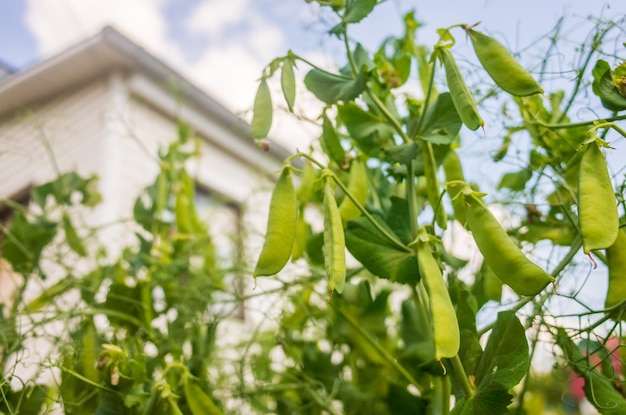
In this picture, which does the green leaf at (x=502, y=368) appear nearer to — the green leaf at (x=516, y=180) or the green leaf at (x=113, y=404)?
the green leaf at (x=516, y=180)

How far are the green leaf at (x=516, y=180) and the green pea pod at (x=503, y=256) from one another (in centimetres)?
29

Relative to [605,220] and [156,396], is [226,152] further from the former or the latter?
[605,220]

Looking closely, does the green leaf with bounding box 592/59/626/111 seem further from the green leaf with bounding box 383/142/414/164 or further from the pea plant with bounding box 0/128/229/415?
the pea plant with bounding box 0/128/229/415

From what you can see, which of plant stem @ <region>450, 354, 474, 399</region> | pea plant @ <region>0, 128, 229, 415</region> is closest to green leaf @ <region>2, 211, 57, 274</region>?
pea plant @ <region>0, 128, 229, 415</region>

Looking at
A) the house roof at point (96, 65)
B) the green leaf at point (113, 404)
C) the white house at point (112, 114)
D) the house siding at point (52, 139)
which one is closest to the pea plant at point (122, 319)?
the green leaf at point (113, 404)

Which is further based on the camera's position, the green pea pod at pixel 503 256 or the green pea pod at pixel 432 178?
the green pea pod at pixel 432 178

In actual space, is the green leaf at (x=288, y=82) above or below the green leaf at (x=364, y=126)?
below

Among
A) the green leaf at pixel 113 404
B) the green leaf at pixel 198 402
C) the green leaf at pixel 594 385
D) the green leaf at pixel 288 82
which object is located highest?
the green leaf at pixel 288 82

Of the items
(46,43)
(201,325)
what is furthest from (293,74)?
(46,43)

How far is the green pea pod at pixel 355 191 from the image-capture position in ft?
2.36

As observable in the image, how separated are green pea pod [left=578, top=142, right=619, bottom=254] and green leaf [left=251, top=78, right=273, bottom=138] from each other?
32 centimetres

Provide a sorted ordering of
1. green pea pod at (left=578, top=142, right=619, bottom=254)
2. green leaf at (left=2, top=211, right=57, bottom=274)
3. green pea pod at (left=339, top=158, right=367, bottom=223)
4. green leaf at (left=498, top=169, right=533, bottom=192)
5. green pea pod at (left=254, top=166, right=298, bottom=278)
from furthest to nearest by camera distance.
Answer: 1. green leaf at (left=2, top=211, right=57, bottom=274)
2. green leaf at (left=498, top=169, right=533, bottom=192)
3. green pea pod at (left=339, top=158, right=367, bottom=223)
4. green pea pod at (left=254, top=166, right=298, bottom=278)
5. green pea pod at (left=578, top=142, right=619, bottom=254)

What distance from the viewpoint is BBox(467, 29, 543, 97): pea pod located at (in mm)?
578

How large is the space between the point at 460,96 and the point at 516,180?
306mm
